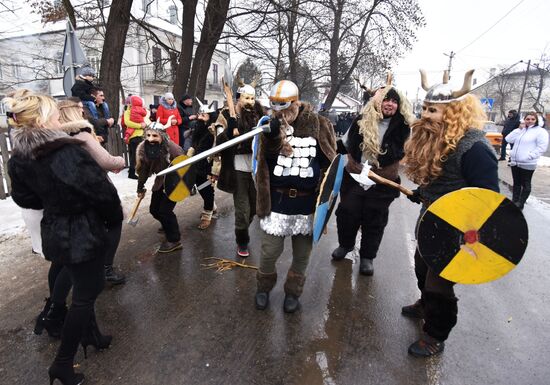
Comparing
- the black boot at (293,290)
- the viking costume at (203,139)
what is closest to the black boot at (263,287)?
the black boot at (293,290)

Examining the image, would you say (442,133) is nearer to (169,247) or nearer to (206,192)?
(169,247)

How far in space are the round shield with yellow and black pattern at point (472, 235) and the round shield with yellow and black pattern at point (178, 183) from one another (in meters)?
2.56

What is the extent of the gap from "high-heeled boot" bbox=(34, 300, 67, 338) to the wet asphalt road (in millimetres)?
80

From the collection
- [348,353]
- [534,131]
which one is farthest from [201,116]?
[534,131]

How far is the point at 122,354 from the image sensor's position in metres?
2.42

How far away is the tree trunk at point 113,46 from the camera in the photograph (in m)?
7.61

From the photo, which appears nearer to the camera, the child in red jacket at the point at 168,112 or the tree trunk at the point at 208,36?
the child in red jacket at the point at 168,112

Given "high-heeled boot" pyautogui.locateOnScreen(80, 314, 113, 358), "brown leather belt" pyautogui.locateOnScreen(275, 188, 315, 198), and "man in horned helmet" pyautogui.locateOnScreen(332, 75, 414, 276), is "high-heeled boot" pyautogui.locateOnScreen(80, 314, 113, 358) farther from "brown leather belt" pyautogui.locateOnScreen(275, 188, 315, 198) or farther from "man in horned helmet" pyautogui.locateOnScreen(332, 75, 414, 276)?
"man in horned helmet" pyautogui.locateOnScreen(332, 75, 414, 276)

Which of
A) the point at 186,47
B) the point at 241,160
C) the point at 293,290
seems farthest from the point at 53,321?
the point at 186,47

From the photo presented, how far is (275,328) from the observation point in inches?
108

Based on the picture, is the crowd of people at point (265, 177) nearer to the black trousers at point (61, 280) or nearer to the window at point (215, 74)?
the black trousers at point (61, 280)

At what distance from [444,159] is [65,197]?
2.32 meters

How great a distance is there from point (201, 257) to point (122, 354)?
1684 millimetres

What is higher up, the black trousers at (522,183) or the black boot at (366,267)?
the black trousers at (522,183)
